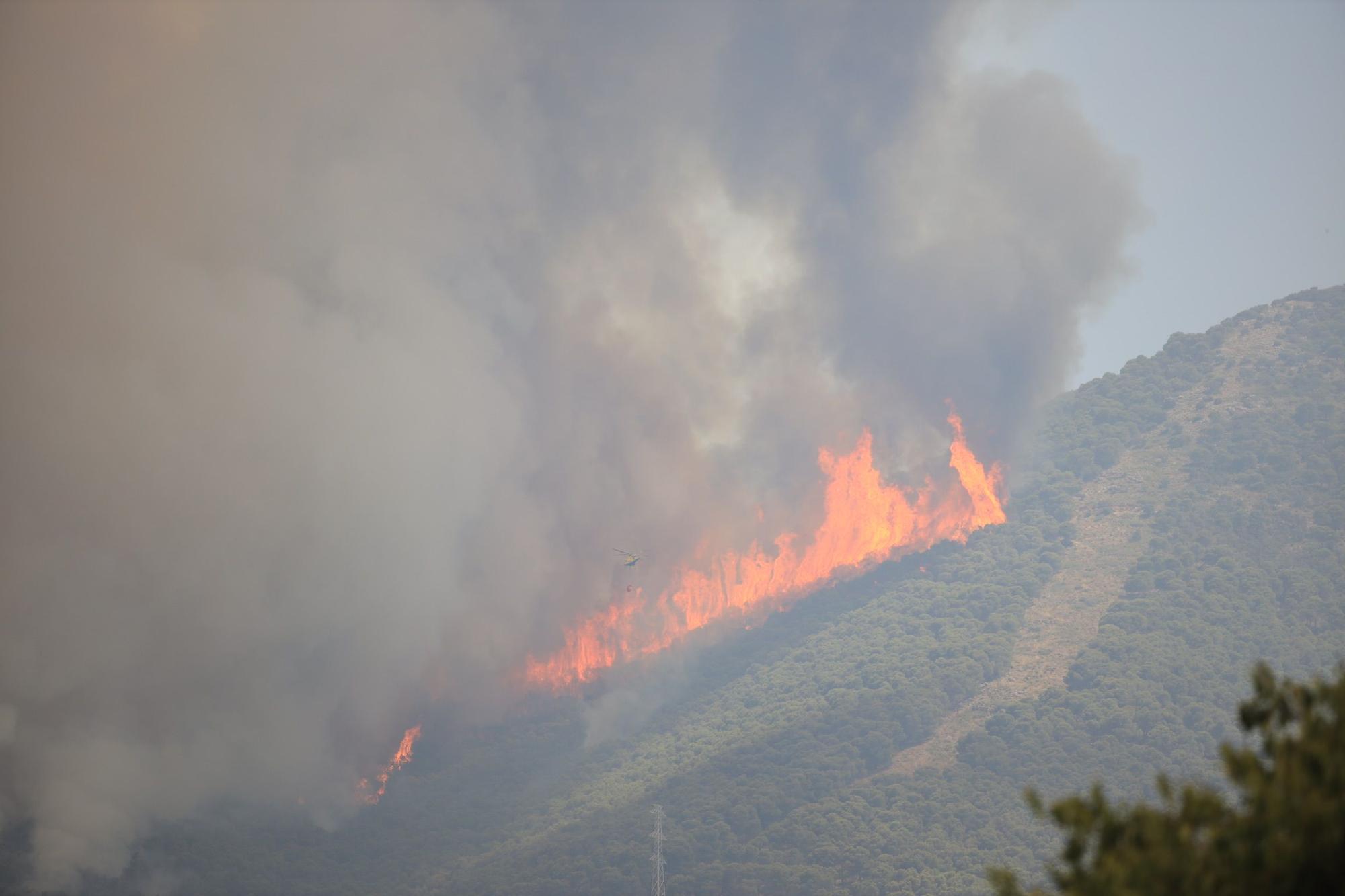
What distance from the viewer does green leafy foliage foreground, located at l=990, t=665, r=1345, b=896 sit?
1083 inches

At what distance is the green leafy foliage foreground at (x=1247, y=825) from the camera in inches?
1083

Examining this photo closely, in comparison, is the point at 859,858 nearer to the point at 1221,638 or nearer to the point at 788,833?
the point at 788,833

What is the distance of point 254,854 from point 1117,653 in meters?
150

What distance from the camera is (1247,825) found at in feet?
96.0

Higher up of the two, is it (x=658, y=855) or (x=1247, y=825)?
(x=658, y=855)

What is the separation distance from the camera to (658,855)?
162 meters

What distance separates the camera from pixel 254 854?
630ft

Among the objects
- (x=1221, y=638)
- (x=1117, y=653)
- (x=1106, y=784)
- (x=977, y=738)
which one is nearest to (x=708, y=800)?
(x=977, y=738)

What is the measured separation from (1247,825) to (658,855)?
142027 mm

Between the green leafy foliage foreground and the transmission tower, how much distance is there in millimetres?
133947

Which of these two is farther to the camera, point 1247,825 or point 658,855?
point 658,855

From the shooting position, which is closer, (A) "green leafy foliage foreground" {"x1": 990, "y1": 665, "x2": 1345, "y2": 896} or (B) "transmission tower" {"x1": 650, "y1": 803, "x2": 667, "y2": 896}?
(A) "green leafy foliage foreground" {"x1": 990, "y1": 665, "x2": 1345, "y2": 896}

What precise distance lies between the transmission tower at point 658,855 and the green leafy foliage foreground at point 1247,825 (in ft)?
439

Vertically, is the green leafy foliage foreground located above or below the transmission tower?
below
